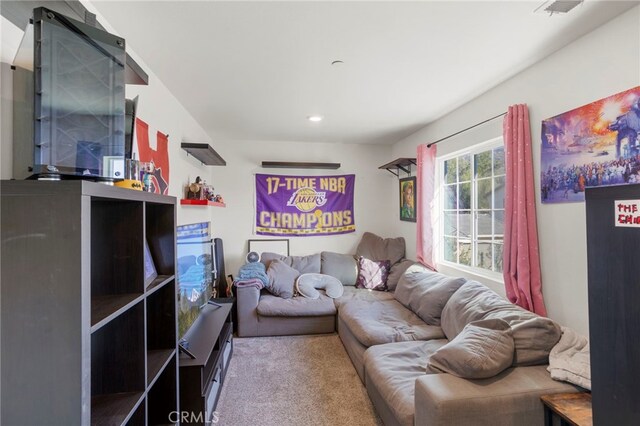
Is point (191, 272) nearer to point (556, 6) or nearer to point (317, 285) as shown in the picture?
point (317, 285)

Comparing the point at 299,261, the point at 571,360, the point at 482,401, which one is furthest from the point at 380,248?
the point at 482,401

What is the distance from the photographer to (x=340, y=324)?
2.96 meters

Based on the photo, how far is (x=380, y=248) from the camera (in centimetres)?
394

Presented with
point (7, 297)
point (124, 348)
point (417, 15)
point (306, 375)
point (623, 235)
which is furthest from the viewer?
point (306, 375)

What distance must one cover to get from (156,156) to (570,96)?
108 inches

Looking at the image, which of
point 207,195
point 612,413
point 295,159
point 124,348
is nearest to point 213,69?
point 207,195

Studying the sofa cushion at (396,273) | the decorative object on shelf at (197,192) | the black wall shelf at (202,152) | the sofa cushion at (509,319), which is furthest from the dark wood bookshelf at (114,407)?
the sofa cushion at (396,273)

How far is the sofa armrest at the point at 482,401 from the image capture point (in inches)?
48.8

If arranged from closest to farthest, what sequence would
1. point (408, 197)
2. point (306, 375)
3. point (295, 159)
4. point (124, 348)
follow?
Result: point (124, 348), point (306, 375), point (408, 197), point (295, 159)

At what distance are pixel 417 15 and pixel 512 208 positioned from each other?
1469 millimetres

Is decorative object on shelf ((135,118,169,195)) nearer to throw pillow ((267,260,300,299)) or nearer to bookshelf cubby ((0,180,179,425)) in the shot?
bookshelf cubby ((0,180,179,425))

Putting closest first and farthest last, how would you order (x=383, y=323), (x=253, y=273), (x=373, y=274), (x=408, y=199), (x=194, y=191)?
(x=383, y=323)
(x=194, y=191)
(x=253, y=273)
(x=373, y=274)
(x=408, y=199)

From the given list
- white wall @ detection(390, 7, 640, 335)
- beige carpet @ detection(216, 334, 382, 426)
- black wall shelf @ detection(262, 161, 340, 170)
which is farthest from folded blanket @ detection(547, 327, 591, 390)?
black wall shelf @ detection(262, 161, 340, 170)

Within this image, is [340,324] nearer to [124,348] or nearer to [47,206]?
[124,348]
